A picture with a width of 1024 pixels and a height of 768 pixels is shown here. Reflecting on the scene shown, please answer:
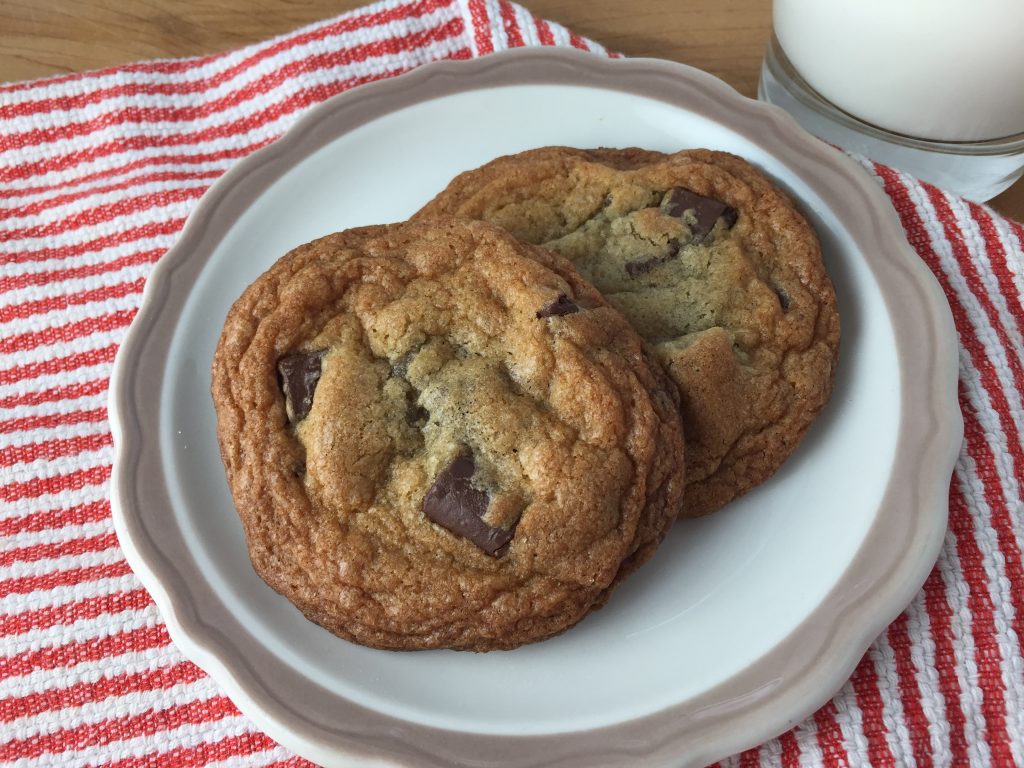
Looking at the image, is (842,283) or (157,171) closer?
(842,283)

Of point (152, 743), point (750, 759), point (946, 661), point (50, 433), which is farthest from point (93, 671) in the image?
point (946, 661)

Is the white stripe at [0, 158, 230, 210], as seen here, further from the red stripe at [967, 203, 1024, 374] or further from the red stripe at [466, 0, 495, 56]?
the red stripe at [967, 203, 1024, 374]

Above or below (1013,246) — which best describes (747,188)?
above

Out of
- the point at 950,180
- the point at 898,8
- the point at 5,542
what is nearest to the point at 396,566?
the point at 5,542

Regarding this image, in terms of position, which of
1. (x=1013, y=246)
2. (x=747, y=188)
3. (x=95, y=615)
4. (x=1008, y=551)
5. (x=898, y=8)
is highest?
(x=898, y=8)

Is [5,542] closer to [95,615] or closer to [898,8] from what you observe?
[95,615]

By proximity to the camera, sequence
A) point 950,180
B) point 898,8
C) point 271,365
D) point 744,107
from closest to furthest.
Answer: point 271,365
point 898,8
point 744,107
point 950,180
